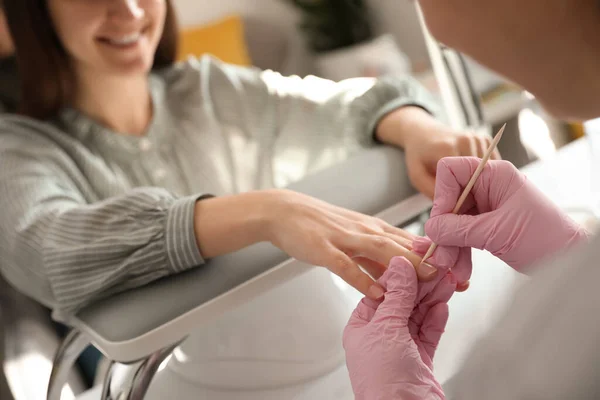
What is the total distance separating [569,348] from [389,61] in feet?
6.03

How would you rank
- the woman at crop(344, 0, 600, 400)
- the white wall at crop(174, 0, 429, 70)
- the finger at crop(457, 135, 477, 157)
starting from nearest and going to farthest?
1. the woman at crop(344, 0, 600, 400)
2. the finger at crop(457, 135, 477, 157)
3. the white wall at crop(174, 0, 429, 70)

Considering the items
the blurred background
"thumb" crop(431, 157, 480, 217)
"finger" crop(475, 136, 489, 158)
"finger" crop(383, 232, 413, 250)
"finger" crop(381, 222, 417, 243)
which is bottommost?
the blurred background

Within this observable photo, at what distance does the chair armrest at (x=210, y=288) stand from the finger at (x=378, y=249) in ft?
0.34

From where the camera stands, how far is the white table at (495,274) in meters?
0.55

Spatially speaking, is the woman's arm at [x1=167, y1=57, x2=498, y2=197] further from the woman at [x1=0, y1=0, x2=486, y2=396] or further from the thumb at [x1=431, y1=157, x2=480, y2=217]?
the thumb at [x1=431, y1=157, x2=480, y2=217]

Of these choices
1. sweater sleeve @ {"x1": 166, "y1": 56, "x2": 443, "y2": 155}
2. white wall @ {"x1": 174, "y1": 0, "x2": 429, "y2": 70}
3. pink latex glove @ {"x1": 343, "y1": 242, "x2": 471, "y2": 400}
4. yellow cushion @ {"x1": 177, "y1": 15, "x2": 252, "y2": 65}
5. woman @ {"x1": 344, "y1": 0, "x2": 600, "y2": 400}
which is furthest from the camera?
white wall @ {"x1": 174, "y1": 0, "x2": 429, "y2": 70}

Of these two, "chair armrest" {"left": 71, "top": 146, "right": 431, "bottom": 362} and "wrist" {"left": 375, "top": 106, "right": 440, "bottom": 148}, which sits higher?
"wrist" {"left": 375, "top": 106, "right": 440, "bottom": 148}

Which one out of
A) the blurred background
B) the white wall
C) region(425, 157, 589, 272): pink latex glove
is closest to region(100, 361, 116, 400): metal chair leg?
region(425, 157, 589, 272): pink latex glove

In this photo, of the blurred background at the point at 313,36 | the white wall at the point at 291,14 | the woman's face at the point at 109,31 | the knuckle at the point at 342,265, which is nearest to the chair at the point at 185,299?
the knuckle at the point at 342,265

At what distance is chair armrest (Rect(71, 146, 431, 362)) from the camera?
592 mm

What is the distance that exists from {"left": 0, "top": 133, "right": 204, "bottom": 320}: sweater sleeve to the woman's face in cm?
32

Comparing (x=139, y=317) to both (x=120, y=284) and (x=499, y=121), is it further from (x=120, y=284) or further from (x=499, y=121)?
(x=499, y=121)

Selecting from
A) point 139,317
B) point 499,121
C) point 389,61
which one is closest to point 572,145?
point 499,121

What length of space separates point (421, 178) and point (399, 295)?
259mm
